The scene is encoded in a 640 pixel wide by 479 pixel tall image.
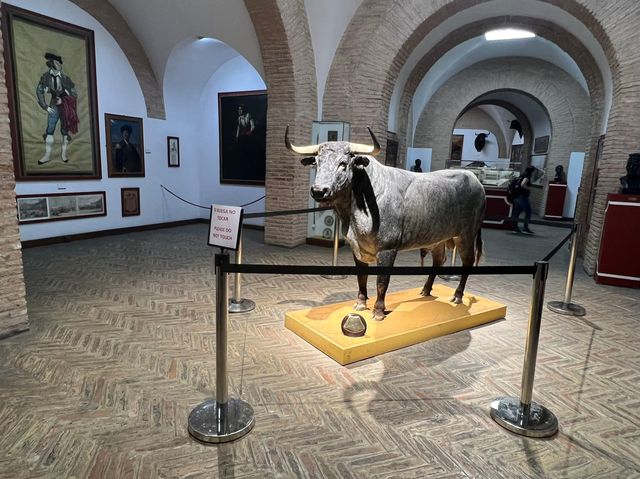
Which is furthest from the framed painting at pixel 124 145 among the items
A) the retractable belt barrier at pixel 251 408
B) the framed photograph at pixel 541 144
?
the framed photograph at pixel 541 144

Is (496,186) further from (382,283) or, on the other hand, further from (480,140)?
(480,140)

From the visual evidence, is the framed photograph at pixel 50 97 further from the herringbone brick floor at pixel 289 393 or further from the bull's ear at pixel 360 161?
the bull's ear at pixel 360 161

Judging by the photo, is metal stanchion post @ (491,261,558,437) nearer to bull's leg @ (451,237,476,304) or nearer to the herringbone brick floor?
the herringbone brick floor

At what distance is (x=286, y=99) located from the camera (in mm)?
8672

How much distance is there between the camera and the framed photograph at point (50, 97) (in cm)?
792

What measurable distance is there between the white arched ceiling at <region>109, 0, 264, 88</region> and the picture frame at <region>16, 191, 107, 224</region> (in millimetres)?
3812

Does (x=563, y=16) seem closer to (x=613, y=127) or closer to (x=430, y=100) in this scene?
(x=613, y=127)

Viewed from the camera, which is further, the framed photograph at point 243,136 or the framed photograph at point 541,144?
the framed photograph at point 541,144

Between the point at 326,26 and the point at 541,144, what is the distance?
15.8 m

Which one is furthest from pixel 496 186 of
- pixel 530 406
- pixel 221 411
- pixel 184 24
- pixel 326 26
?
pixel 221 411

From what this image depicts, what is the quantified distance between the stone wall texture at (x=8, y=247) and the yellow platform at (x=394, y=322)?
9.50ft

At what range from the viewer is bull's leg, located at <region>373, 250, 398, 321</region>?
13.3 ft

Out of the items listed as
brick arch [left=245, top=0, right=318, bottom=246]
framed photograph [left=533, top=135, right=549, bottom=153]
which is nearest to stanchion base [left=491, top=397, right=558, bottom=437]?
brick arch [left=245, top=0, right=318, bottom=246]

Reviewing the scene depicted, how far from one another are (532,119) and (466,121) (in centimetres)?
1000
